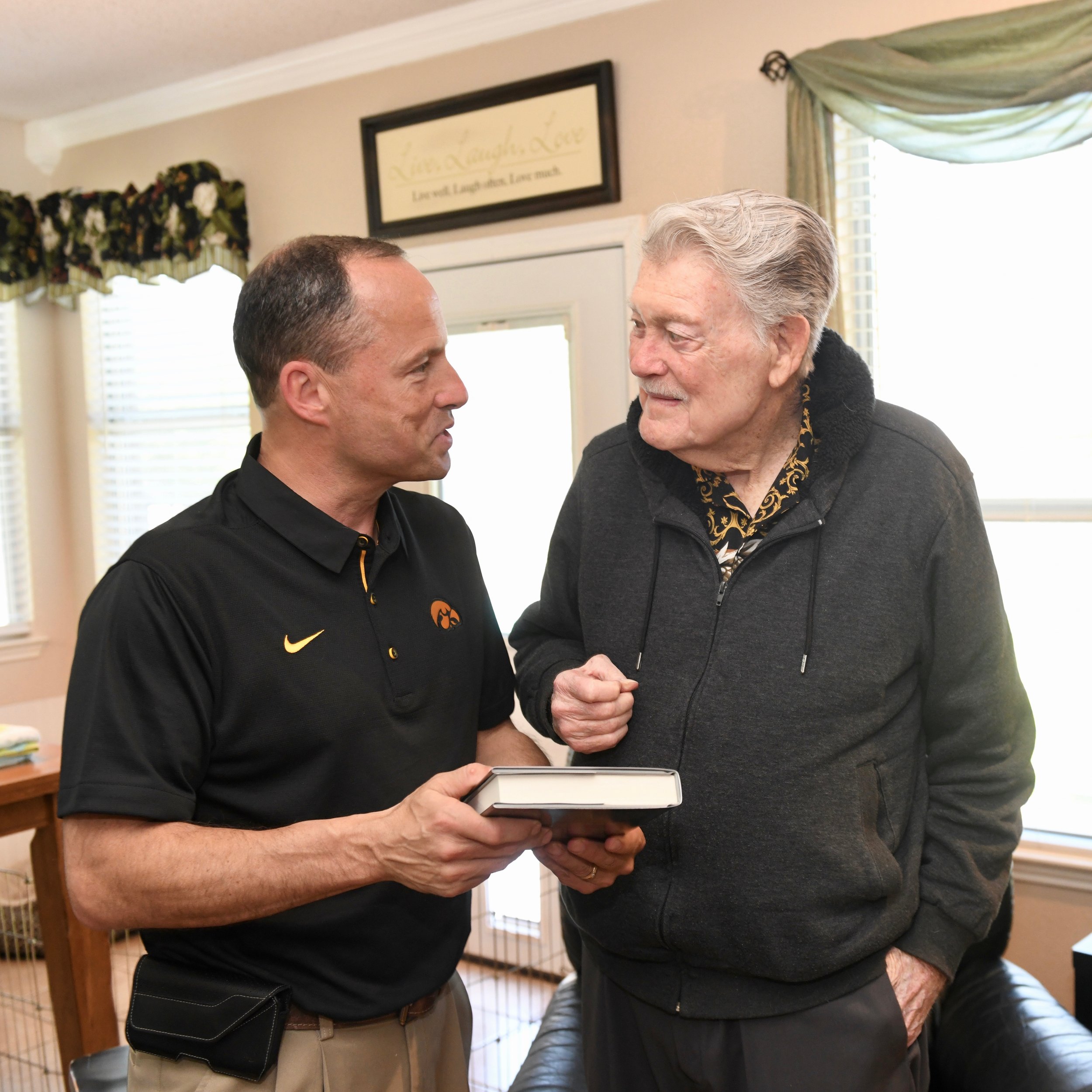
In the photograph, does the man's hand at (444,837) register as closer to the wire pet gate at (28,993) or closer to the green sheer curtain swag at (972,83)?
the wire pet gate at (28,993)

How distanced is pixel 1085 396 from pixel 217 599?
2.14 m

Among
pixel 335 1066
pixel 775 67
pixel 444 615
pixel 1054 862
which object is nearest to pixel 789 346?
pixel 444 615

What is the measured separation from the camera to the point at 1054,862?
102 inches

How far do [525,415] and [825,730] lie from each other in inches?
86.8

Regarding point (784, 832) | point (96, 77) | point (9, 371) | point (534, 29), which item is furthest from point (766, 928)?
point (9, 371)

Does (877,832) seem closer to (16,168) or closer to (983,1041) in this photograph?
(983,1041)

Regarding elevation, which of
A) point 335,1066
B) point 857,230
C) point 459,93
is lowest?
point 335,1066

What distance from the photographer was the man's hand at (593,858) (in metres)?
1.21

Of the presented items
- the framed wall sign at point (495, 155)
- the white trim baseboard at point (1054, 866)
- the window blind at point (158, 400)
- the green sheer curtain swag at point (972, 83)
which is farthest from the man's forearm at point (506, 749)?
the window blind at point (158, 400)

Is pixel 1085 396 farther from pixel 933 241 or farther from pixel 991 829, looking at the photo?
pixel 991 829

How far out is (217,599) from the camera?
1.20 meters

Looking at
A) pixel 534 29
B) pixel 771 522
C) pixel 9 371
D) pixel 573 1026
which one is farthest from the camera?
pixel 9 371

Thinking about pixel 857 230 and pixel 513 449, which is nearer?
pixel 857 230

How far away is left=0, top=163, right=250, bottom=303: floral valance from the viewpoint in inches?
147
